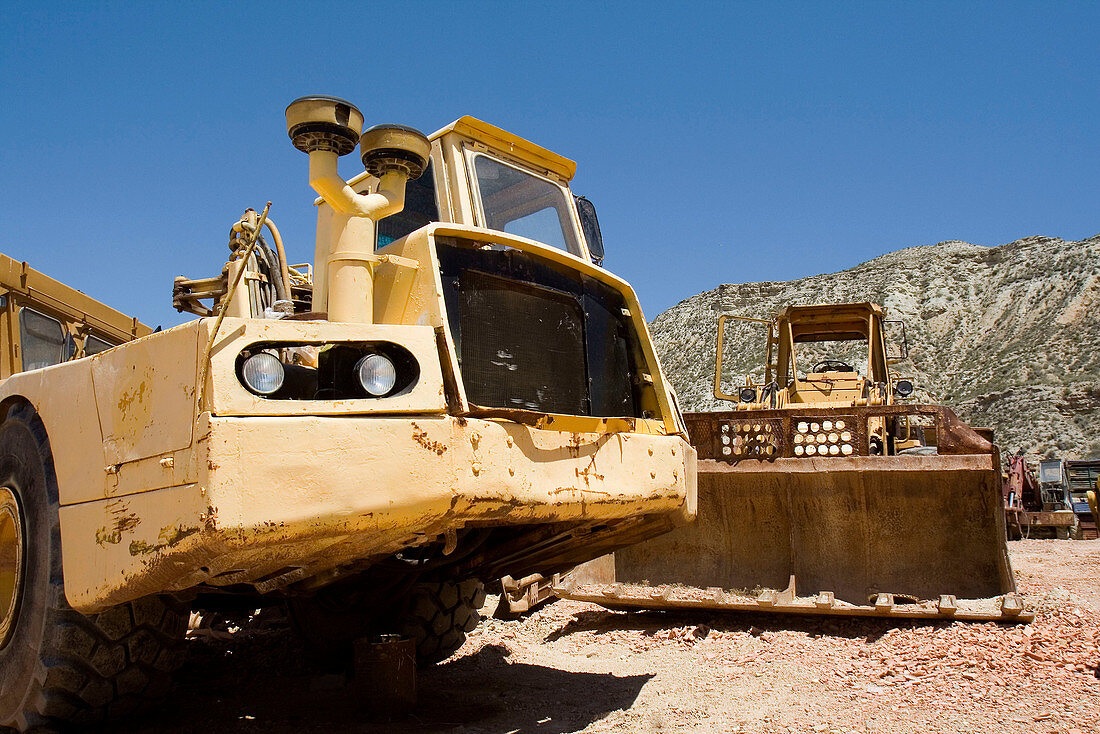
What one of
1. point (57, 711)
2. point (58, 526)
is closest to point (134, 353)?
point (58, 526)

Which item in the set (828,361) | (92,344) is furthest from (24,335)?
(828,361)

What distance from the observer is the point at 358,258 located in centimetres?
338

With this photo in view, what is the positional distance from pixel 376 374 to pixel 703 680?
2.82 meters

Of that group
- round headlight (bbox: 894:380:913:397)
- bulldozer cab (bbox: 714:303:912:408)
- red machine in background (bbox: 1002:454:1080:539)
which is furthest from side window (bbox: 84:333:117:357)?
red machine in background (bbox: 1002:454:1080:539)

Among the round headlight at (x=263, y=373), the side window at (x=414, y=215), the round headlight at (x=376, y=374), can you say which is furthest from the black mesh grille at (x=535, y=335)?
the side window at (x=414, y=215)

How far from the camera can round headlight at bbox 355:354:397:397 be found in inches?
116

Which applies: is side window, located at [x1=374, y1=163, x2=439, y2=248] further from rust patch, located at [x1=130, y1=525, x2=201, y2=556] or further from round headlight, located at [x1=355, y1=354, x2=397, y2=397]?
rust patch, located at [x1=130, y1=525, x2=201, y2=556]

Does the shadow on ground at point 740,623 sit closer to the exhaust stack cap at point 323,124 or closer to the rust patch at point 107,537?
the rust patch at point 107,537

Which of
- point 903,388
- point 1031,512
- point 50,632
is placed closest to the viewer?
point 50,632

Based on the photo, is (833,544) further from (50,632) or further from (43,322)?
(43,322)

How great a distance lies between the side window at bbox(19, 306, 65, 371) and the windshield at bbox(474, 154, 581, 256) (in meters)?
2.65

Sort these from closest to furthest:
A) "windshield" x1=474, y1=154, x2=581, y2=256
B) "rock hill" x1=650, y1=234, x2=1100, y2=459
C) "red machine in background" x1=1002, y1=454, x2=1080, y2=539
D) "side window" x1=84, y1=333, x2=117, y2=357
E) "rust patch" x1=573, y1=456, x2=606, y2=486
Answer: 1. "rust patch" x1=573, y1=456, x2=606, y2=486
2. "windshield" x1=474, y1=154, x2=581, y2=256
3. "side window" x1=84, y1=333, x2=117, y2=357
4. "red machine in background" x1=1002, y1=454, x2=1080, y2=539
5. "rock hill" x1=650, y1=234, x2=1100, y2=459

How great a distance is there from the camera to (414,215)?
4395mm

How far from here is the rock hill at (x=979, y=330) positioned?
38938 millimetres
